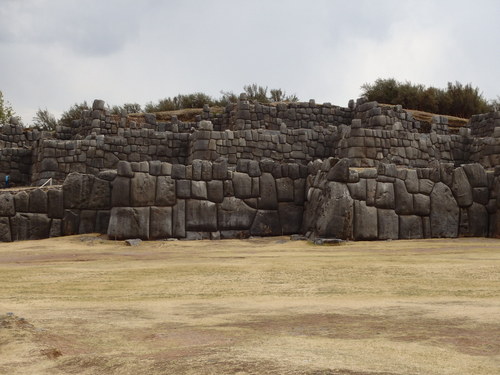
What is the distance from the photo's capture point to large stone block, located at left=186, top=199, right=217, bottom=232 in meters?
13.7

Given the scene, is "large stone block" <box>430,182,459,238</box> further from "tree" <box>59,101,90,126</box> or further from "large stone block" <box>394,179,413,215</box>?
"tree" <box>59,101,90,126</box>

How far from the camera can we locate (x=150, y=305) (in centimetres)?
566

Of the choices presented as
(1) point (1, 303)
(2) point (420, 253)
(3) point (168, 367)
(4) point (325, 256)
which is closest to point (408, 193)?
(2) point (420, 253)

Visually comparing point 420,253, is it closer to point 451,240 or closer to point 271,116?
point 451,240

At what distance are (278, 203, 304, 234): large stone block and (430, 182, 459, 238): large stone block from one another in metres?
2.99

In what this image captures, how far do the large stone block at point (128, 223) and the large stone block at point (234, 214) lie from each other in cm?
169

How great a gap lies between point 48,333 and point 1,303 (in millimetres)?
1770

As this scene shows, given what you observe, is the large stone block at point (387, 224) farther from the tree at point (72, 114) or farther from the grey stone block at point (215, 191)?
the tree at point (72, 114)

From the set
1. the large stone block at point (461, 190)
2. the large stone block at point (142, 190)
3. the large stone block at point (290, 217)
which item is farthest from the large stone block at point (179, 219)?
the large stone block at point (461, 190)

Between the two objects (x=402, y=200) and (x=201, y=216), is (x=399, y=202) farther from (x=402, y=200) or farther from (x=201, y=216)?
(x=201, y=216)

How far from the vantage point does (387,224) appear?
13477 mm

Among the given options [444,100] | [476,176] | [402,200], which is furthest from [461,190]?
[444,100]

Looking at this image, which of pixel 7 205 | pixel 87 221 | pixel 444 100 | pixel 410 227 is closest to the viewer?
pixel 7 205

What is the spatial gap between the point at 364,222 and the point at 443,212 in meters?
2.08
